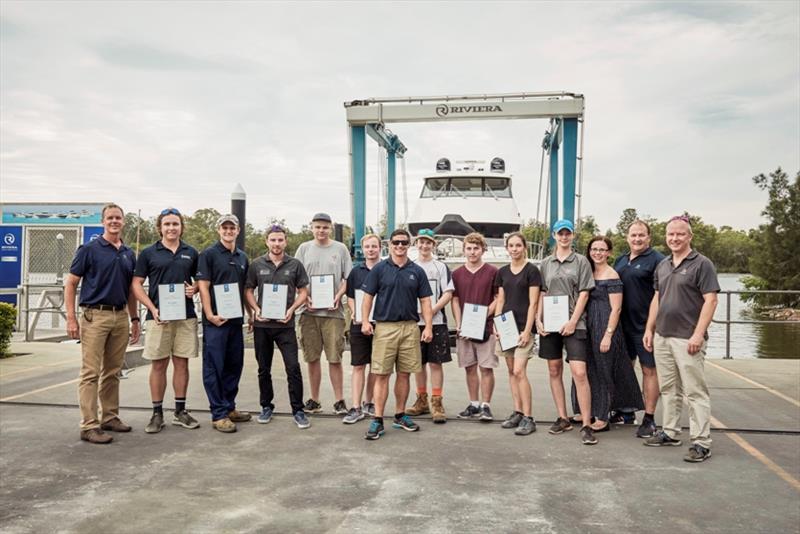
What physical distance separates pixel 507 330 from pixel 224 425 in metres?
2.56

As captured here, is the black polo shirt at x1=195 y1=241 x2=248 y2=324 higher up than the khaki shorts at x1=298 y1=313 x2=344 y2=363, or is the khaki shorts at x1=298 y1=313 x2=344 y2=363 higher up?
the black polo shirt at x1=195 y1=241 x2=248 y2=324

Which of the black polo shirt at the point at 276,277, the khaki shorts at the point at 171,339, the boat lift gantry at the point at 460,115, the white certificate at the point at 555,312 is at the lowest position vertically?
the khaki shorts at the point at 171,339

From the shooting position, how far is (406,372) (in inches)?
222

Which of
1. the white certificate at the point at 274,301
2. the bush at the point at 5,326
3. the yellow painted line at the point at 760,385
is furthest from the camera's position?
the bush at the point at 5,326

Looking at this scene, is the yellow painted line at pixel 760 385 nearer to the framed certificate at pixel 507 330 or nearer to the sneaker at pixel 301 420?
the framed certificate at pixel 507 330

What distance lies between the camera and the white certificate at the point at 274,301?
18.9 ft

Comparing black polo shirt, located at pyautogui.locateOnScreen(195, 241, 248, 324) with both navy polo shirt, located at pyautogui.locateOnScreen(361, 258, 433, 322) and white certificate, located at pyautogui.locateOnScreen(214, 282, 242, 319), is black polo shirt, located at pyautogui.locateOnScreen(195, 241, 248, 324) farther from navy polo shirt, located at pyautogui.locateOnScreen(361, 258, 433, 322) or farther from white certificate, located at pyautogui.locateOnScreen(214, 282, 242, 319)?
navy polo shirt, located at pyautogui.locateOnScreen(361, 258, 433, 322)

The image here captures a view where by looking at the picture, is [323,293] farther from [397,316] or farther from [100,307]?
[100,307]

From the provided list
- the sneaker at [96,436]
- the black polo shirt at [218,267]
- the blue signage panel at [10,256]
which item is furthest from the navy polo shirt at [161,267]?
the blue signage panel at [10,256]

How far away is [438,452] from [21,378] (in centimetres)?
563

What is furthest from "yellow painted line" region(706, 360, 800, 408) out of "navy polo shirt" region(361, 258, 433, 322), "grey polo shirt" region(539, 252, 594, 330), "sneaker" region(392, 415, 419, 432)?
"navy polo shirt" region(361, 258, 433, 322)

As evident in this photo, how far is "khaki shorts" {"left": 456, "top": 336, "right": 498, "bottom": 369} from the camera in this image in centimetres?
594

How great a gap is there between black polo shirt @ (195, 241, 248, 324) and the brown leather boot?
1.94 meters

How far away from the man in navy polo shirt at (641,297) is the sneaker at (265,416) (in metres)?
3.21
